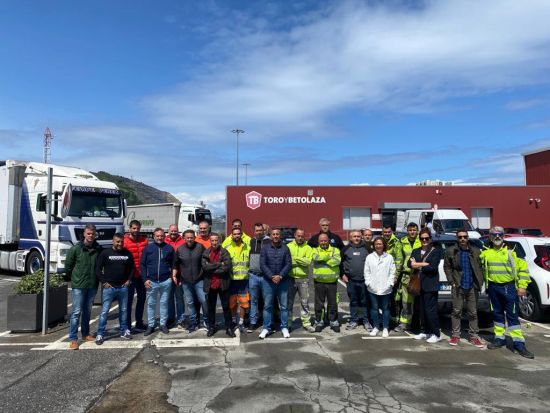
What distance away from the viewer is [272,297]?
7262 millimetres

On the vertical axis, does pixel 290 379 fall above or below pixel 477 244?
below

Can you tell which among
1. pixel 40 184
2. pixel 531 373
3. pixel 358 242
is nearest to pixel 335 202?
pixel 40 184

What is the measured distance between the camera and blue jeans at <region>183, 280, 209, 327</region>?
23.9 ft

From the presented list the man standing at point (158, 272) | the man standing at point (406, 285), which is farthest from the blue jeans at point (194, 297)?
the man standing at point (406, 285)

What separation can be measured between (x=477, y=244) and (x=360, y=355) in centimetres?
287

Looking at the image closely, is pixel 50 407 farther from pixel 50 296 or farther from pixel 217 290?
pixel 50 296

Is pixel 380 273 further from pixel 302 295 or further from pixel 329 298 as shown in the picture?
pixel 302 295

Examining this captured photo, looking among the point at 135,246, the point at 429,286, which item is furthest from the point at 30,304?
the point at 429,286

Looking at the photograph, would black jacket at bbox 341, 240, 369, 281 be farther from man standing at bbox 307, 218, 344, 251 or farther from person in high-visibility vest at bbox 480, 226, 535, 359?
person in high-visibility vest at bbox 480, 226, 535, 359

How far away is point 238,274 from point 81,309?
2.48 m

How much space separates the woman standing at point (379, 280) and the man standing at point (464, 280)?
3.02ft

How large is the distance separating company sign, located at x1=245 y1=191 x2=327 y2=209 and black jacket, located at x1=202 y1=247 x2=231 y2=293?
86.7ft

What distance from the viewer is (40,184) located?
13.5m

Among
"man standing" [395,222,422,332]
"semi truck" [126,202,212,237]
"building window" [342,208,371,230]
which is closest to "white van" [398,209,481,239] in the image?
"building window" [342,208,371,230]
